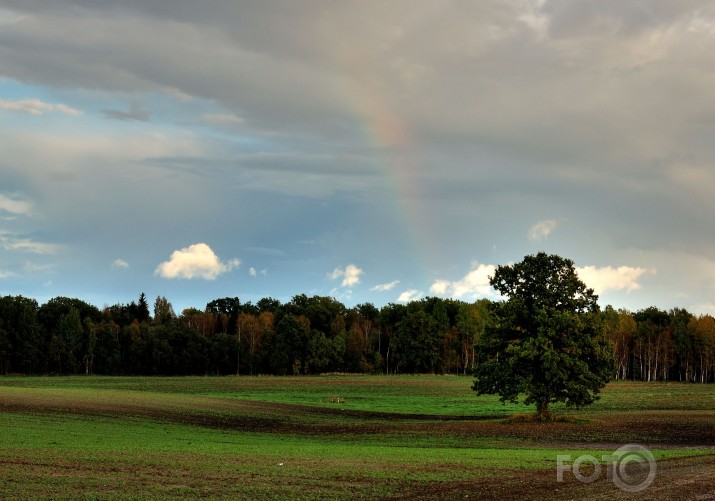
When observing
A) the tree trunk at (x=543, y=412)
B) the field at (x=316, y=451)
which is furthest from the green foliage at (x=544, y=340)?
the field at (x=316, y=451)

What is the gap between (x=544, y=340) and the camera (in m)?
58.8

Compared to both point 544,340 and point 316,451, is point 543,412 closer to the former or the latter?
point 544,340

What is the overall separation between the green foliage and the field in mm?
2975

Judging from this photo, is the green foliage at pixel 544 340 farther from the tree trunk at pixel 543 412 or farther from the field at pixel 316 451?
the field at pixel 316 451

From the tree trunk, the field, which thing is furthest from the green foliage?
the field

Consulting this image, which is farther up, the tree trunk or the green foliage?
the green foliage

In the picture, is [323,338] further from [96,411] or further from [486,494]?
[486,494]

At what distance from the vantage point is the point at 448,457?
33.4m

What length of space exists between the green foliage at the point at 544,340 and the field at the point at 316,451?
297cm

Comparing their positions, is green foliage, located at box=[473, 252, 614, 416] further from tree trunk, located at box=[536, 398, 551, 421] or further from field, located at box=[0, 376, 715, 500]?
field, located at box=[0, 376, 715, 500]

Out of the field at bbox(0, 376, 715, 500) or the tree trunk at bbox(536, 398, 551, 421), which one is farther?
the tree trunk at bbox(536, 398, 551, 421)

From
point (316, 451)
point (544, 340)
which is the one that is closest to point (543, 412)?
point (544, 340)

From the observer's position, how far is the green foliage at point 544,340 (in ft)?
193

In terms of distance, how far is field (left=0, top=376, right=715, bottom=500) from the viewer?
2355cm
